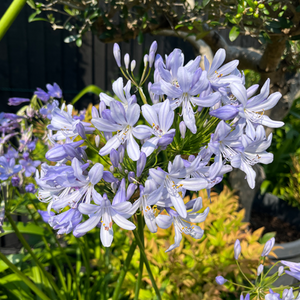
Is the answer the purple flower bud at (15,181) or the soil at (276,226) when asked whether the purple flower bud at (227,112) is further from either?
the soil at (276,226)

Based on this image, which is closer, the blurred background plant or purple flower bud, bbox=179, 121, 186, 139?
purple flower bud, bbox=179, 121, 186, 139

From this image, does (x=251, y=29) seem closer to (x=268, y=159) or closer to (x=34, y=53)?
(x=268, y=159)

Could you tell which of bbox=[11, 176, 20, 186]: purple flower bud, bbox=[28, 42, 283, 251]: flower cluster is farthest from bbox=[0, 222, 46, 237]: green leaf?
bbox=[28, 42, 283, 251]: flower cluster

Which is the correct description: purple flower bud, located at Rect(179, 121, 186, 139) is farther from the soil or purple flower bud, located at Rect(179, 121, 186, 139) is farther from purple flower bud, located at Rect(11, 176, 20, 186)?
the soil

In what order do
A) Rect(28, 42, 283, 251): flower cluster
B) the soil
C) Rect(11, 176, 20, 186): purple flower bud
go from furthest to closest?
1. the soil
2. Rect(11, 176, 20, 186): purple flower bud
3. Rect(28, 42, 283, 251): flower cluster

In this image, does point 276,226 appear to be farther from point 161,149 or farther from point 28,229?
point 161,149

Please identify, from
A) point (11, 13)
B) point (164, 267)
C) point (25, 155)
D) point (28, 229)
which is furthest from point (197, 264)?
point (11, 13)

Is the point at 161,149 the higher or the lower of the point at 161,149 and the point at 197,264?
the higher

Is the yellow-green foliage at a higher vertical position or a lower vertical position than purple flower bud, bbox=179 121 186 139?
lower
